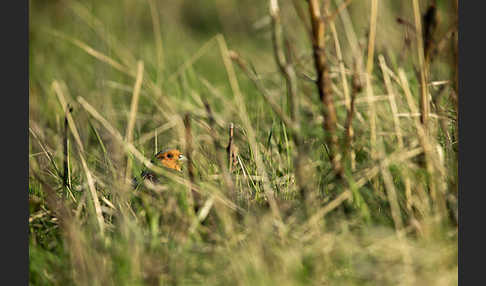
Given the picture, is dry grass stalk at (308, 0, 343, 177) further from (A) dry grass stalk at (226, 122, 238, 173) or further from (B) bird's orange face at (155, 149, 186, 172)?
(B) bird's orange face at (155, 149, 186, 172)

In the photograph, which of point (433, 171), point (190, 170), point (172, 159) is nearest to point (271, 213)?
point (190, 170)

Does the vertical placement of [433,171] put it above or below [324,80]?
below

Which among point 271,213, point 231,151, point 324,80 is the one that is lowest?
point 271,213

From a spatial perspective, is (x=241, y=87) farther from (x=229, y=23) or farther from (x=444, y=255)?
(x=444, y=255)

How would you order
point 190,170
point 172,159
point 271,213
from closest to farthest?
point 271,213 < point 190,170 < point 172,159

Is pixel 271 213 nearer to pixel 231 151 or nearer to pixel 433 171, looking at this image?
pixel 231 151

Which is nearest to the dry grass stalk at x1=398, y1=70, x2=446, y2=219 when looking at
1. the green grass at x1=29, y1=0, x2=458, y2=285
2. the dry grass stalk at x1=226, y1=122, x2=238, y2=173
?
the green grass at x1=29, y1=0, x2=458, y2=285

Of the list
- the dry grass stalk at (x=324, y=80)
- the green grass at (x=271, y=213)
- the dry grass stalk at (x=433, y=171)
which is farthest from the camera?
the dry grass stalk at (x=324, y=80)

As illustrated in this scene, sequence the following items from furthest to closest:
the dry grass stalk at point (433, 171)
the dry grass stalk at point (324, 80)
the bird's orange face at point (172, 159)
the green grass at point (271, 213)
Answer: the bird's orange face at point (172, 159), the dry grass stalk at point (324, 80), the dry grass stalk at point (433, 171), the green grass at point (271, 213)

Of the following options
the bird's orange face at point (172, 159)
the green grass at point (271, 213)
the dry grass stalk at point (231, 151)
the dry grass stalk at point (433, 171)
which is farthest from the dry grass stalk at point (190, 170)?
the dry grass stalk at point (433, 171)

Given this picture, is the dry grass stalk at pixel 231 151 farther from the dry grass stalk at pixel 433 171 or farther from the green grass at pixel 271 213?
the dry grass stalk at pixel 433 171

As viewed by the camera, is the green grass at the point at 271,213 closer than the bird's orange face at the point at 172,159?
Yes

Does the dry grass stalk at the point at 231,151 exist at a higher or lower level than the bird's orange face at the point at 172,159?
higher

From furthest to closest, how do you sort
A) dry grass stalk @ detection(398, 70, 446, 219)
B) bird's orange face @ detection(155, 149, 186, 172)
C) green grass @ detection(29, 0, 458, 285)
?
bird's orange face @ detection(155, 149, 186, 172) < dry grass stalk @ detection(398, 70, 446, 219) < green grass @ detection(29, 0, 458, 285)
